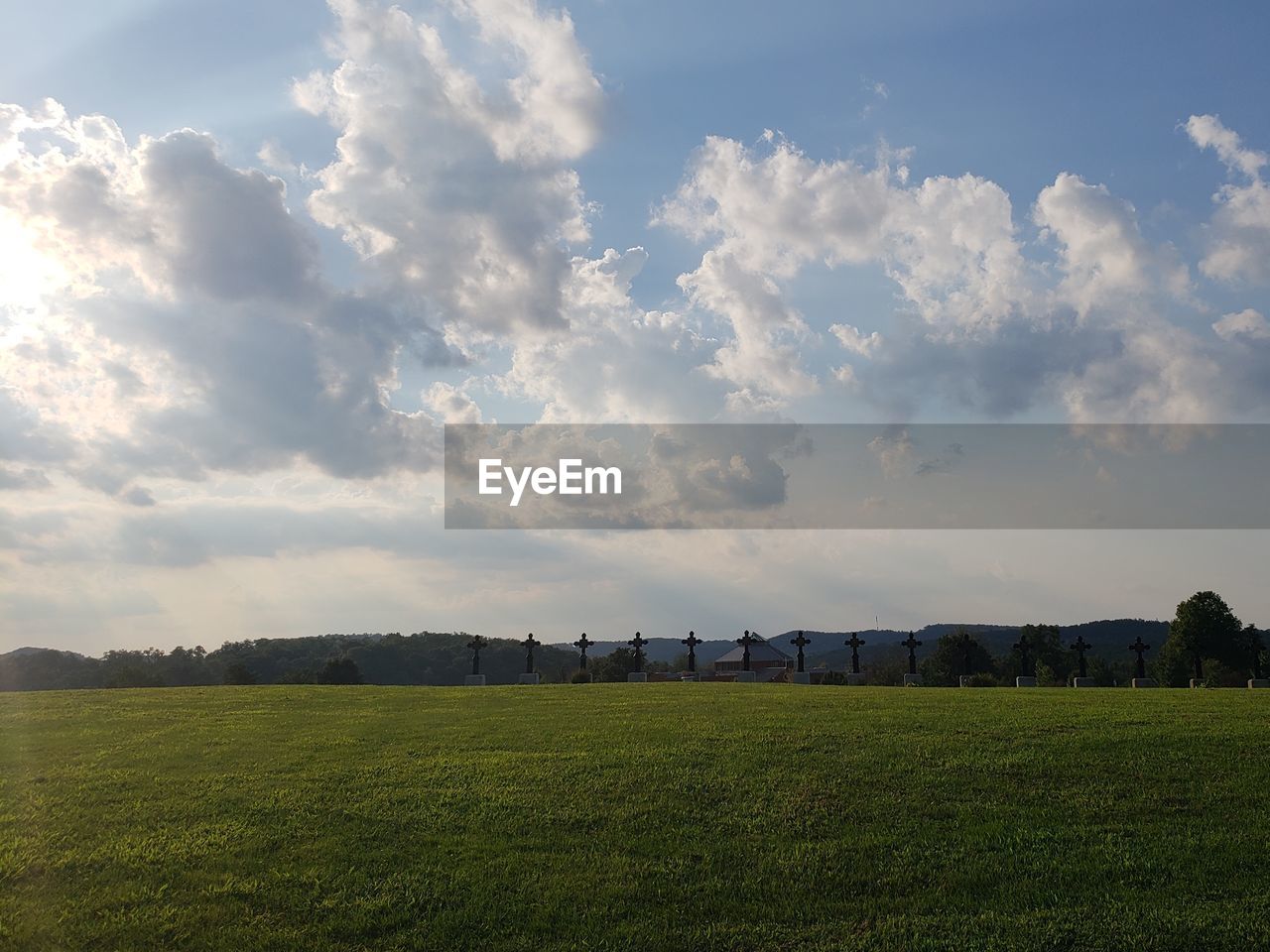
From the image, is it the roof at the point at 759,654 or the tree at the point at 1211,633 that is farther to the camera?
the roof at the point at 759,654

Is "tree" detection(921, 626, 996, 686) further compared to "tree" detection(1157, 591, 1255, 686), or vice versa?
"tree" detection(921, 626, 996, 686)

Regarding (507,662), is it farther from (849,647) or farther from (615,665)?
(849,647)

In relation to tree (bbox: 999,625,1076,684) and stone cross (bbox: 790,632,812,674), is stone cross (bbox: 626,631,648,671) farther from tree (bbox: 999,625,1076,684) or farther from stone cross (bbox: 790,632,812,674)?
tree (bbox: 999,625,1076,684)

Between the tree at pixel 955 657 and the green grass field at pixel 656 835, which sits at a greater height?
the green grass field at pixel 656 835

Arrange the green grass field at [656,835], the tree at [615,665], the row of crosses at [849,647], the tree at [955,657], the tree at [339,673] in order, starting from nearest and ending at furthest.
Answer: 1. the green grass field at [656,835]
2. the row of crosses at [849,647]
3. the tree at [615,665]
4. the tree at [339,673]
5. the tree at [955,657]

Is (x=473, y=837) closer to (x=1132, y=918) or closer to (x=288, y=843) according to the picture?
(x=288, y=843)

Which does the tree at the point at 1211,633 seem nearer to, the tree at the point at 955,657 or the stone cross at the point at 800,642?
the tree at the point at 955,657

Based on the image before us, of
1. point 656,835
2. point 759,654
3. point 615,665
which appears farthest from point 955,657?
point 656,835

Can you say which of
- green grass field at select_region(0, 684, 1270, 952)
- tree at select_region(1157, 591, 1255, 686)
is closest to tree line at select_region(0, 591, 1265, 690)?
tree at select_region(1157, 591, 1255, 686)

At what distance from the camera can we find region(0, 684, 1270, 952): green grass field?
10797 millimetres

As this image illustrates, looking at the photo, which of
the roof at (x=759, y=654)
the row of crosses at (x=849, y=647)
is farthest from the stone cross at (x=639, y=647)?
the roof at (x=759, y=654)

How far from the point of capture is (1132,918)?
419 inches

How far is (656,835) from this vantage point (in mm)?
13172

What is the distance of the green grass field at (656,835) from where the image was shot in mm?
10797
